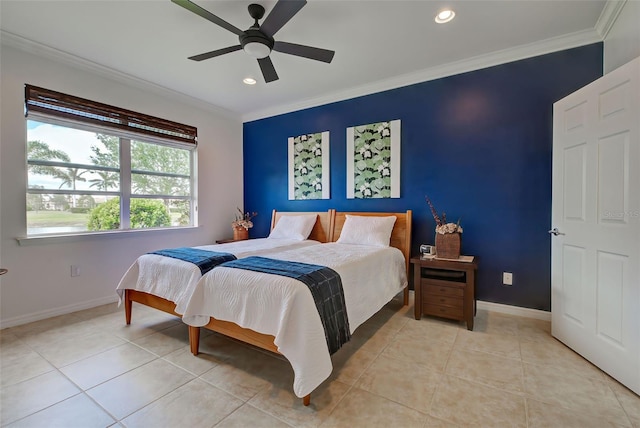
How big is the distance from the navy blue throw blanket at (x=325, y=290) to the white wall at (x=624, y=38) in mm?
2625

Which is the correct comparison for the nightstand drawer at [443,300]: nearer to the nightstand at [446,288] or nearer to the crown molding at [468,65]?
the nightstand at [446,288]

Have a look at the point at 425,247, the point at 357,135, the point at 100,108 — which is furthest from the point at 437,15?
the point at 100,108

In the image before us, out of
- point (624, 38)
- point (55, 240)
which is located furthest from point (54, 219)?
point (624, 38)

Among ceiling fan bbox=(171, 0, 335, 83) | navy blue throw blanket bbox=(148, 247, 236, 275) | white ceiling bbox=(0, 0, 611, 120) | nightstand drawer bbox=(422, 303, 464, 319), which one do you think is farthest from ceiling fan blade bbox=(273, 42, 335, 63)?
nightstand drawer bbox=(422, 303, 464, 319)

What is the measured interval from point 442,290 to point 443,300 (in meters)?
0.10

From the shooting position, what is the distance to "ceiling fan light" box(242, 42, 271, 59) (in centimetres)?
214

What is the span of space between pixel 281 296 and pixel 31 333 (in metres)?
2.56

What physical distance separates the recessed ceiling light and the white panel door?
117cm

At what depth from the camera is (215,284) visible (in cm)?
203

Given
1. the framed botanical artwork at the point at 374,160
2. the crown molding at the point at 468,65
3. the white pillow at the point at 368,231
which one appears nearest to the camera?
the crown molding at the point at 468,65

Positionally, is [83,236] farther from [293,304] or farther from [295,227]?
[293,304]

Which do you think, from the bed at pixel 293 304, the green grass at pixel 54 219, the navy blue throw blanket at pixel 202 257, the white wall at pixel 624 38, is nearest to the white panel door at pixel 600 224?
the white wall at pixel 624 38

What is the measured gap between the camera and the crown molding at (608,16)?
2104 millimetres

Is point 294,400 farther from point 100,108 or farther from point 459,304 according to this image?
point 100,108
